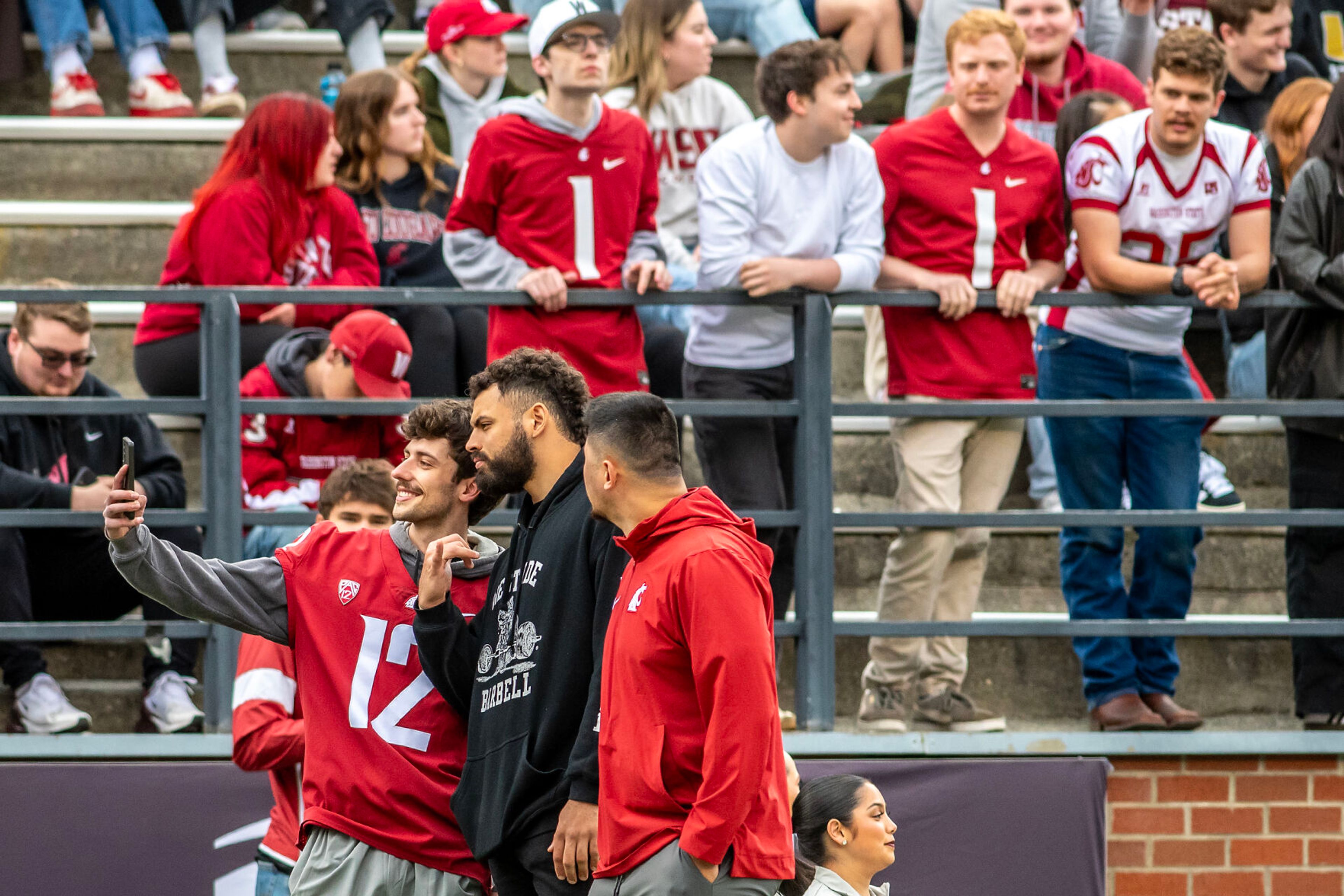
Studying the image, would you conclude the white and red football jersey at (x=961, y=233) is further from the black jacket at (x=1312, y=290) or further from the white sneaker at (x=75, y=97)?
the white sneaker at (x=75, y=97)

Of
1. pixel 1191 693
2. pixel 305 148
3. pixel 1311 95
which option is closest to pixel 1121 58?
pixel 1311 95

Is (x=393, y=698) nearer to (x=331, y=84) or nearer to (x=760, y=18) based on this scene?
(x=331, y=84)

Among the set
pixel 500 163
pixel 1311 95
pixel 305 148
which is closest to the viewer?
pixel 500 163

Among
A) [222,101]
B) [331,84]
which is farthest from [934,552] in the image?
[222,101]

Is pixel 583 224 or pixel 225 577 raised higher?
pixel 583 224

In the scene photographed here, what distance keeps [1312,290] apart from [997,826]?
1.97 metres

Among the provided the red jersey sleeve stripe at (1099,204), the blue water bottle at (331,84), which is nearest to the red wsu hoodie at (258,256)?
the blue water bottle at (331,84)

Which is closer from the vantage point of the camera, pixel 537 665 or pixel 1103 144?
pixel 537 665

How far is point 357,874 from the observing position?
3482 millimetres

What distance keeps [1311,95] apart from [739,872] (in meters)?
4.24

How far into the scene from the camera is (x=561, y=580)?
3.36m

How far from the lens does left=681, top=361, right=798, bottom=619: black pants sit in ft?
17.1

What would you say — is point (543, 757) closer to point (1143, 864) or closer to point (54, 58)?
point (1143, 864)

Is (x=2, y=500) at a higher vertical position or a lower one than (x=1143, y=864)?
higher
